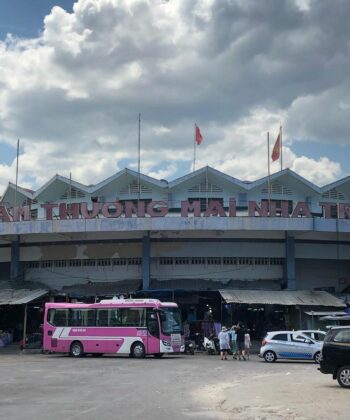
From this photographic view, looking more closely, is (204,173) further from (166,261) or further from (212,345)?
(212,345)

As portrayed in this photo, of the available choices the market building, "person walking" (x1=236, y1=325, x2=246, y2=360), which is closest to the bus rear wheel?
the market building

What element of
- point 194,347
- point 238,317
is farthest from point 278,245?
point 194,347

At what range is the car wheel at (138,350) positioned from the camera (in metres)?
26.1

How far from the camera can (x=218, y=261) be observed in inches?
1364

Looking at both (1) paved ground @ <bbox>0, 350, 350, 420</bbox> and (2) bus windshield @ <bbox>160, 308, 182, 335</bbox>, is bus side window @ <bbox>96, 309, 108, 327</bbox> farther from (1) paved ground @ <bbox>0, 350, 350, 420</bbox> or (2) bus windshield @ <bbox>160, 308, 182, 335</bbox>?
(1) paved ground @ <bbox>0, 350, 350, 420</bbox>

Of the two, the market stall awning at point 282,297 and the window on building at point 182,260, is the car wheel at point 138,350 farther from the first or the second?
the window on building at point 182,260

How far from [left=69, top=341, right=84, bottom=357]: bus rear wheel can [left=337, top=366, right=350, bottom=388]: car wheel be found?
15297 mm

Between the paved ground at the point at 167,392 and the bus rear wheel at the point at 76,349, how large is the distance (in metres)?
4.24

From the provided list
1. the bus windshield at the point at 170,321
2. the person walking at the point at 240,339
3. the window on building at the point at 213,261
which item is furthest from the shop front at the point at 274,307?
the bus windshield at the point at 170,321

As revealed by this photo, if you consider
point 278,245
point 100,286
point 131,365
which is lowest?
point 131,365

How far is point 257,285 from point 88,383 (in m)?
19.6

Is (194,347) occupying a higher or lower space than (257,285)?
lower

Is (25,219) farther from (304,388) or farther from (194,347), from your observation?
(304,388)

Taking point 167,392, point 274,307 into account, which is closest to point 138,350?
point 274,307
